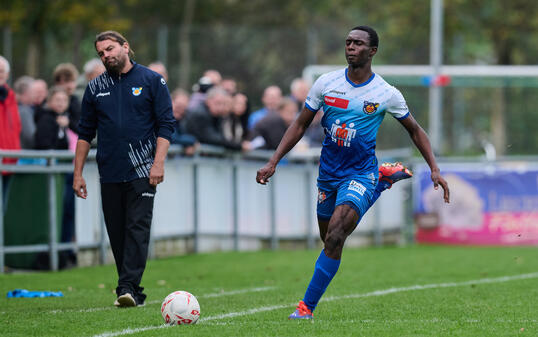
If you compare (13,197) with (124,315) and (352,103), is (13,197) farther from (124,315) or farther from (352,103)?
(352,103)

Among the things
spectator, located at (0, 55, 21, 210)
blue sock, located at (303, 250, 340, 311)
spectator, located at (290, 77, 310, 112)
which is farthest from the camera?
spectator, located at (290, 77, 310, 112)

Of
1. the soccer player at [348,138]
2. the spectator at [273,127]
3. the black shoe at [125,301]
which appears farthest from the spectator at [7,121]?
the soccer player at [348,138]

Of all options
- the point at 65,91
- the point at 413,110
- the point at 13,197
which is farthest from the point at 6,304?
the point at 413,110

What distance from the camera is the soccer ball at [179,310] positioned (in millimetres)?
7824

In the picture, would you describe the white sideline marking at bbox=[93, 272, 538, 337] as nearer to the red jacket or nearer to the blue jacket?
the blue jacket

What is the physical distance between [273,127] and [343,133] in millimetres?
8438

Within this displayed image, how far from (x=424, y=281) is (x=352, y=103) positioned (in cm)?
408

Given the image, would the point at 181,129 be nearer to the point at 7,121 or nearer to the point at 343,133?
the point at 7,121

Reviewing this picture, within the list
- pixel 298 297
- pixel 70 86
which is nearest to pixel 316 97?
pixel 298 297

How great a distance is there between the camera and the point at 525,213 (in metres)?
17.9

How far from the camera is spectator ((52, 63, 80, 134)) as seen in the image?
535 inches

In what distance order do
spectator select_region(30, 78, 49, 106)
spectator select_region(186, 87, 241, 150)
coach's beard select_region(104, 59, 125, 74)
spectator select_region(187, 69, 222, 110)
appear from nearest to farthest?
coach's beard select_region(104, 59, 125, 74), spectator select_region(30, 78, 49, 106), spectator select_region(186, 87, 241, 150), spectator select_region(187, 69, 222, 110)

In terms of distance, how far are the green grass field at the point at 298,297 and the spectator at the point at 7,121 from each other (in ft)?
4.41

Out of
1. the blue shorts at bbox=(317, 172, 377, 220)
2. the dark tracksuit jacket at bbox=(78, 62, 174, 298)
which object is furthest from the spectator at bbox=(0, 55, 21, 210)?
the blue shorts at bbox=(317, 172, 377, 220)
